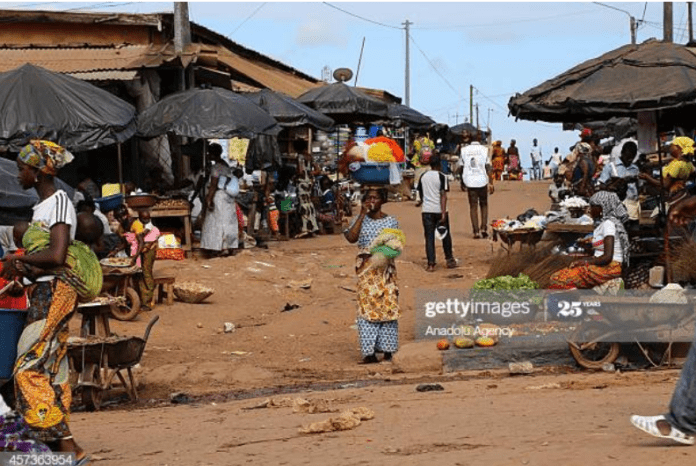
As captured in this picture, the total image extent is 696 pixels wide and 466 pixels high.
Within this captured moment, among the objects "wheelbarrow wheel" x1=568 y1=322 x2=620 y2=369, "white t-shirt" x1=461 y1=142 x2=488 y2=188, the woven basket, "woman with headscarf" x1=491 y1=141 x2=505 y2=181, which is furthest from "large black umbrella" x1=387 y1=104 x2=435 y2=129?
"wheelbarrow wheel" x1=568 y1=322 x2=620 y2=369

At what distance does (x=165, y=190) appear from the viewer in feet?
65.9

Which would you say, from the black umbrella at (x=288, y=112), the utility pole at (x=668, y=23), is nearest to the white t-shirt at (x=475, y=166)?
the black umbrella at (x=288, y=112)

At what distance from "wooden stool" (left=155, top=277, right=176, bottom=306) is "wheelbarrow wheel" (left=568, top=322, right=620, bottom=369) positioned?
20.6ft

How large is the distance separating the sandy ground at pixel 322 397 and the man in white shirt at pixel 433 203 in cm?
98

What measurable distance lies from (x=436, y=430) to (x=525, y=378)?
288cm

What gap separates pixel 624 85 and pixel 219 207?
25.4 feet

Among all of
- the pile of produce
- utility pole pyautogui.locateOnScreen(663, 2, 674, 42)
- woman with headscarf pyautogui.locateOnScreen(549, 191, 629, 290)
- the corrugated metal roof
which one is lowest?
the pile of produce

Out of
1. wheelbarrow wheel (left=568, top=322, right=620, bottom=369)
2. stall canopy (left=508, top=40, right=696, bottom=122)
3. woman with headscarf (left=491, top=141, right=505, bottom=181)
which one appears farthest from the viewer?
woman with headscarf (left=491, top=141, right=505, bottom=181)

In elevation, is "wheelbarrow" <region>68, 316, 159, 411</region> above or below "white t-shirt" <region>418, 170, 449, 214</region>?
below

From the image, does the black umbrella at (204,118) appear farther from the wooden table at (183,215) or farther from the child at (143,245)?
the child at (143,245)

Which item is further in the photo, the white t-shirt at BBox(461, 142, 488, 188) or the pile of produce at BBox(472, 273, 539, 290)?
the white t-shirt at BBox(461, 142, 488, 188)

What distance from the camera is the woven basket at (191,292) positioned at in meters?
15.8

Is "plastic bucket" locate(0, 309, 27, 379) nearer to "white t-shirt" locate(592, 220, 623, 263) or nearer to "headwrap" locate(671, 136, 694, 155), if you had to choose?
"white t-shirt" locate(592, 220, 623, 263)

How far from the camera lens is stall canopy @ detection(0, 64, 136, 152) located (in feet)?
49.1
